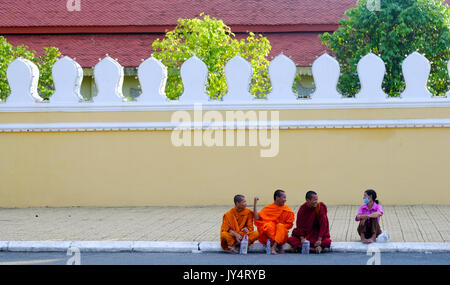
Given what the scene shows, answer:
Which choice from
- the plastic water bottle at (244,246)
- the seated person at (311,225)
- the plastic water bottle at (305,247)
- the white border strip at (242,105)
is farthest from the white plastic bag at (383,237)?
the white border strip at (242,105)

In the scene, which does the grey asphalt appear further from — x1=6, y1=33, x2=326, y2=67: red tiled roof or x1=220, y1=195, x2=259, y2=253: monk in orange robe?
x1=6, y1=33, x2=326, y2=67: red tiled roof

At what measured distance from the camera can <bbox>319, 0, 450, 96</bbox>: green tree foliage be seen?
1753 centimetres

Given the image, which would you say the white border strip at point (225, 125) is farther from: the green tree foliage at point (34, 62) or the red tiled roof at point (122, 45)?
the red tiled roof at point (122, 45)

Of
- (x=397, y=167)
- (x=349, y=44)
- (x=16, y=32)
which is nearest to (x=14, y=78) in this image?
(x=397, y=167)

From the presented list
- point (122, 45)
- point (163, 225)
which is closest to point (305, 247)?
point (163, 225)

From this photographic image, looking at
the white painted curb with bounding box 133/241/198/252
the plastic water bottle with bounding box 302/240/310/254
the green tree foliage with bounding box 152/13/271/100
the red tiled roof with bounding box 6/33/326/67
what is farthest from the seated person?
the red tiled roof with bounding box 6/33/326/67

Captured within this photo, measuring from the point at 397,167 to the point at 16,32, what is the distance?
15848 millimetres

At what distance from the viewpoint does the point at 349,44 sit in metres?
18.4

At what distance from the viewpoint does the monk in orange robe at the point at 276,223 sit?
892 centimetres

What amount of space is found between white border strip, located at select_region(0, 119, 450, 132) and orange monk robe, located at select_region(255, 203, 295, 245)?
120 inches

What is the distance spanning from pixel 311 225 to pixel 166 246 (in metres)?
1.67

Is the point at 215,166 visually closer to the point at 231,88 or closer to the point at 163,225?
the point at 231,88

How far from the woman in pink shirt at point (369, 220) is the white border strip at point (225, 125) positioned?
297 centimetres

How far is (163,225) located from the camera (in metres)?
10.5
